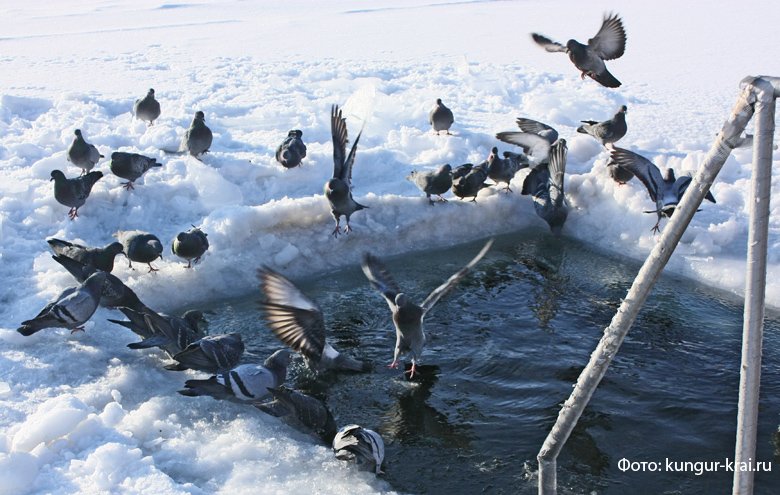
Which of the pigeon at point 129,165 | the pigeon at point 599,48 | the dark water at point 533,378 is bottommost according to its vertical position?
the dark water at point 533,378

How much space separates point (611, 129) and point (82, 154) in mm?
6741

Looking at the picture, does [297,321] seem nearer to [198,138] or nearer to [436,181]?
[436,181]

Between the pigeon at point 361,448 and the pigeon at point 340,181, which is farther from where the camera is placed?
the pigeon at point 340,181

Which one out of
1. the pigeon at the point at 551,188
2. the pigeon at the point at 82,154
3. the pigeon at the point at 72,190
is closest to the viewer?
the pigeon at the point at 72,190

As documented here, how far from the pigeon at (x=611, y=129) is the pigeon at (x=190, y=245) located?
5441 mm

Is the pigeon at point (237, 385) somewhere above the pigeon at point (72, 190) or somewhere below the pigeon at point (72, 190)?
below

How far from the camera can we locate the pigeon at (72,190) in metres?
8.30

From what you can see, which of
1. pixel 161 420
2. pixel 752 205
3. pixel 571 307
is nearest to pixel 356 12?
pixel 571 307

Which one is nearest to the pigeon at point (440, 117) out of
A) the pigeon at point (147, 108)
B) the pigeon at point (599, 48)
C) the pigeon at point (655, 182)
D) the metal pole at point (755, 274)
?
the pigeon at point (599, 48)

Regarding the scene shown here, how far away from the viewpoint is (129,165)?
8.89m

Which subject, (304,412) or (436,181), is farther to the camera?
(436,181)

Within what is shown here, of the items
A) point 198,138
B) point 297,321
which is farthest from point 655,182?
point 198,138

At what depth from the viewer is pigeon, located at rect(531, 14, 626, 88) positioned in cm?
948

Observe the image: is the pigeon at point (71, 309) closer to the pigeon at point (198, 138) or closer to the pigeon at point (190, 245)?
the pigeon at point (190, 245)
